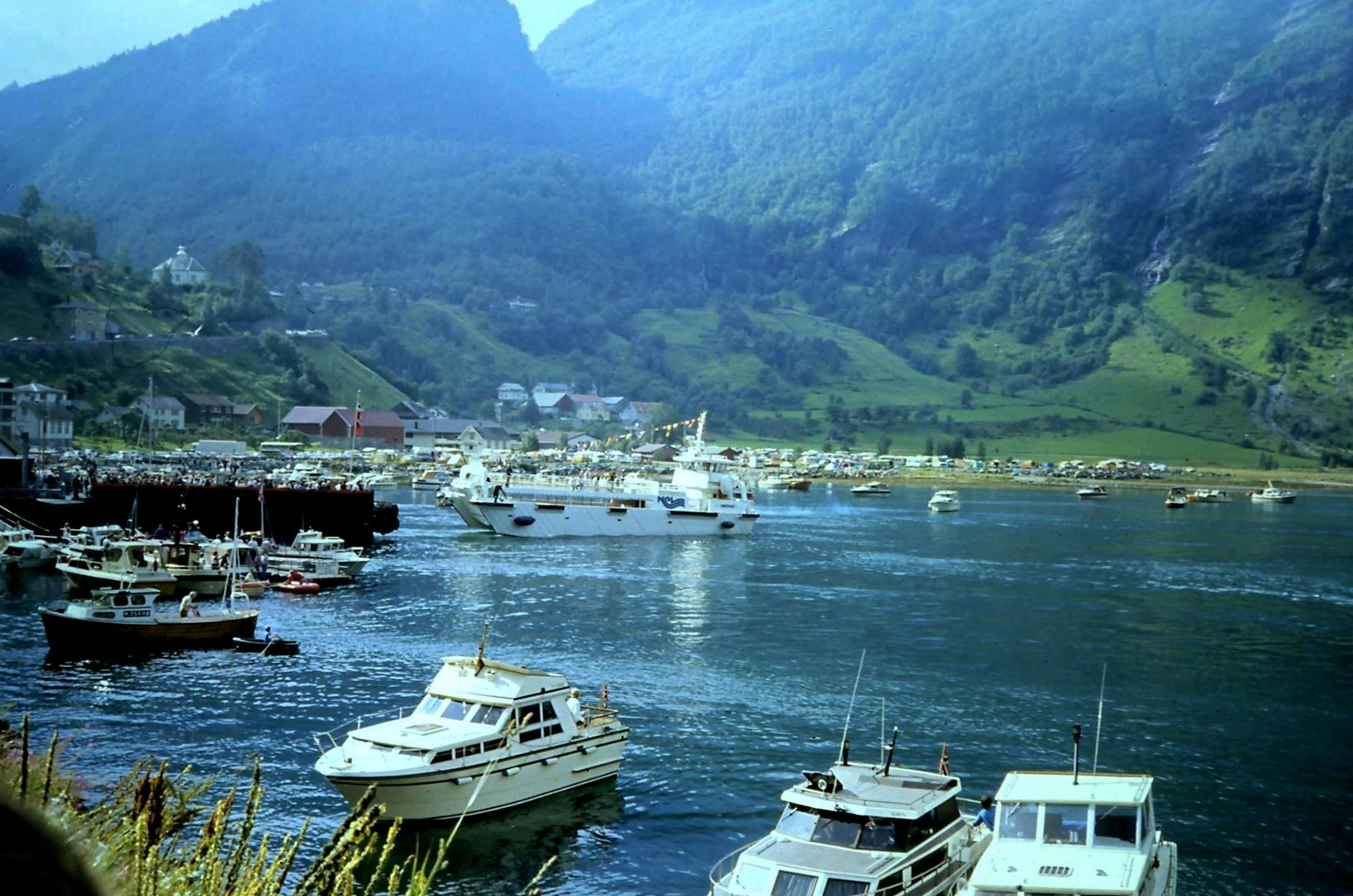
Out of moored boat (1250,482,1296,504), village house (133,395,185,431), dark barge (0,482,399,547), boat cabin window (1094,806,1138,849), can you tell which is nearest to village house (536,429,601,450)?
village house (133,395,185,431)

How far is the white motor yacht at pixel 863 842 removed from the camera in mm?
16702

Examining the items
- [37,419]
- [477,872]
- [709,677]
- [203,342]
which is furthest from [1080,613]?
[203,342]

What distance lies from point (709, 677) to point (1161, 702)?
11.7 m

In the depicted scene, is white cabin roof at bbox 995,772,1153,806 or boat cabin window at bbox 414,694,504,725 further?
boat cabin window at bbox 414,694,504,725

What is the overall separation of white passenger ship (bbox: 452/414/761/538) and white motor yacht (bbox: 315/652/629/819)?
5345 centimetres

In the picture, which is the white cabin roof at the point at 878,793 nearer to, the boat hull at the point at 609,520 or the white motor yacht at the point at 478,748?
the white motor yacht at the point at 478,748

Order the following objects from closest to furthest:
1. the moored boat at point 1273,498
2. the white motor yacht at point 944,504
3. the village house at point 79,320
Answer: the white motor yacht at point 944,504, the village house at point 79,320, the moored boat at point 1273,498

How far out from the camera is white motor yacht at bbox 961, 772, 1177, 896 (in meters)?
15.9

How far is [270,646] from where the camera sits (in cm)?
3569

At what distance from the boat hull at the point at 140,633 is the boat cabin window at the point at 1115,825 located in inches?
1049

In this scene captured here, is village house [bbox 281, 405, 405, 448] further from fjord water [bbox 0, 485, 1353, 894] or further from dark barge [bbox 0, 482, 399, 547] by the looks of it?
fjord water [bbox 0, 485, 1353, 894]

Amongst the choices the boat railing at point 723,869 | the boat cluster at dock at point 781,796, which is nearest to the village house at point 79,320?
the boat cluster at dock at point 781,796

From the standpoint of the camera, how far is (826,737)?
28797 millimetres

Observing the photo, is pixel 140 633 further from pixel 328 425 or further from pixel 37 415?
pixel 328 425
